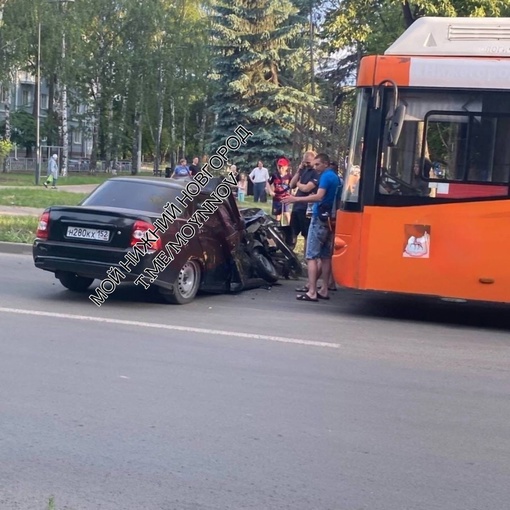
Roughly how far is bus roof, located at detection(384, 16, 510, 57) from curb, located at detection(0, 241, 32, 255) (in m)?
7.76

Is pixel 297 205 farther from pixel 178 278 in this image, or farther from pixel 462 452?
pixel 462 452

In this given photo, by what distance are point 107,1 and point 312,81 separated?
16.3m

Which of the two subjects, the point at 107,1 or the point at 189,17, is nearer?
the point at 107,1

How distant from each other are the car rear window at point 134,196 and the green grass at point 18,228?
16.8 feet

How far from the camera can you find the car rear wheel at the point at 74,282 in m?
11.0

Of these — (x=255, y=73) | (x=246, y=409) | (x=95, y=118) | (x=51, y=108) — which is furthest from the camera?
(x=51, y=108)

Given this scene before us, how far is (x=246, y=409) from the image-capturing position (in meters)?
6.29

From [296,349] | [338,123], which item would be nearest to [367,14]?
[338,123]

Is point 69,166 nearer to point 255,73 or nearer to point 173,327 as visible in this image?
point 255,73

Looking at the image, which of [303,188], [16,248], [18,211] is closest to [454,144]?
[303,188]

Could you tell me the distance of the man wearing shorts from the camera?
41.1ft

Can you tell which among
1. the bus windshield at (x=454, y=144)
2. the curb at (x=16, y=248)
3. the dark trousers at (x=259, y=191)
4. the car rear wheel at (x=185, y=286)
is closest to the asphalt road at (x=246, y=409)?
the car rear wheel at (x=185, y=286)

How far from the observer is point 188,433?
5699 mm

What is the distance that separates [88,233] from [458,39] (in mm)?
4817
